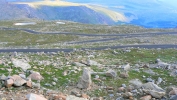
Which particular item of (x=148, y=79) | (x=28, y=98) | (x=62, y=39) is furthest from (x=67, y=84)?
Answer: (x=62, y=39)

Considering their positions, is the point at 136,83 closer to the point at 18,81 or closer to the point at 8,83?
→ the point at 18,81

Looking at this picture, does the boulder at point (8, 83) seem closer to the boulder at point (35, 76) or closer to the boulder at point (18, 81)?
the boulder at point (18, 81)

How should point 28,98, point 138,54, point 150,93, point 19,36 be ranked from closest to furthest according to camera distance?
point 28,98
point 150,93
point 138,54
point 19,36

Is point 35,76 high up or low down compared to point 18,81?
down

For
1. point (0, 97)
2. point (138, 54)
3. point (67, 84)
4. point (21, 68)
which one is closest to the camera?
point (0, 97)

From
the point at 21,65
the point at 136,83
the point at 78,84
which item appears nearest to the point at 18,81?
the point at 78,84

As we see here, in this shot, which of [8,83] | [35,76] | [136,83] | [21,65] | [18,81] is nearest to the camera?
[8,83]

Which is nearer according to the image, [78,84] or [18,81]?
[18,81]

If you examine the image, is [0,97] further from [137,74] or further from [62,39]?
[62,39]

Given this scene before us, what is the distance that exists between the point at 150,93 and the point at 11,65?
12441 millimetres

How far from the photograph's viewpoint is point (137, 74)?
926 inches

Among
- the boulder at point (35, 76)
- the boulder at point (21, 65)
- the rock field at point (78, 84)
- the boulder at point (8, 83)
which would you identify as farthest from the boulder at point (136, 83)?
the boulder at point (21, 65)

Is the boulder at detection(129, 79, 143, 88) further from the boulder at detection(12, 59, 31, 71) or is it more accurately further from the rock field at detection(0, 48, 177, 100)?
Answer: the boulder at detection(12, 59, 31, 71)

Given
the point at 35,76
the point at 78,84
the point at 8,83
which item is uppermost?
the point at 8,83
